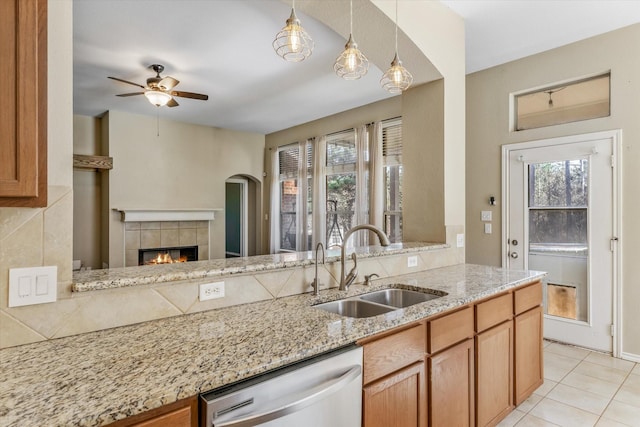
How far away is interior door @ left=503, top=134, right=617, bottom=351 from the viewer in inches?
132

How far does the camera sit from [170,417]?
0.94 meters

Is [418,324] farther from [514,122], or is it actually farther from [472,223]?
[514,122]

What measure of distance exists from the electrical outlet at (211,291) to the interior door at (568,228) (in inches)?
136

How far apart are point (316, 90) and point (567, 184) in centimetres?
310

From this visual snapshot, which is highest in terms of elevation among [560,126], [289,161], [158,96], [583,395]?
[158,96]

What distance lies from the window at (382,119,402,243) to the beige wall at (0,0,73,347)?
167 inches

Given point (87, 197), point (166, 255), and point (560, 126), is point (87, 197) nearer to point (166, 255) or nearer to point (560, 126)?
point (166, 255)

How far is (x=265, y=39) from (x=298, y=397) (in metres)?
3.15

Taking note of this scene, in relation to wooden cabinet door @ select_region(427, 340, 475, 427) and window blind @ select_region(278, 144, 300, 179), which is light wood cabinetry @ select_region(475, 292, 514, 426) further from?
window blind @ select_region(278, 144, 300, 179)

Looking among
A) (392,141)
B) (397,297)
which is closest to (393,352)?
(397,297)

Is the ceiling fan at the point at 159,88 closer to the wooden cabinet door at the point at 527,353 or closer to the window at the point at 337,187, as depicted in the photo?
the window at the point at 337,187

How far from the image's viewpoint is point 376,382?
57.1 inches

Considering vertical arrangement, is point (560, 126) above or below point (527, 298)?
above

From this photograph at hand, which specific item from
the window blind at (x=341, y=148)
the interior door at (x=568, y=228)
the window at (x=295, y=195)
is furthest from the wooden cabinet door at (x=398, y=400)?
the window at (x=295, y=195)
